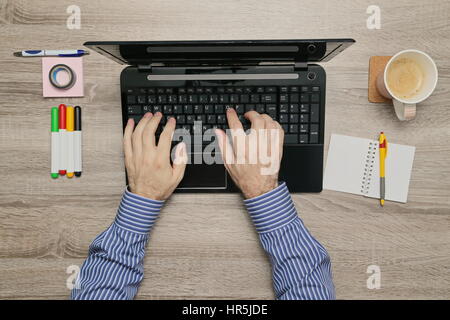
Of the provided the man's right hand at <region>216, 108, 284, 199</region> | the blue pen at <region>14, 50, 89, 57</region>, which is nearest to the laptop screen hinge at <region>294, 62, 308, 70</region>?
the man's right hand at <region>216, 108, 284, 199</region>

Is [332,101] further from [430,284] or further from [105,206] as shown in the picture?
[105,206]

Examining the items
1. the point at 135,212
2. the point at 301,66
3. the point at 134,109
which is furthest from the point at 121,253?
the point at 301,66

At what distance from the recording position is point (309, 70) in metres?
0.85

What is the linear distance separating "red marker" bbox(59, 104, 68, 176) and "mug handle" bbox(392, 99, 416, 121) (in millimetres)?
763

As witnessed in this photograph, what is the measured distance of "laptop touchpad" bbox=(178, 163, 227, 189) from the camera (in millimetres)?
872

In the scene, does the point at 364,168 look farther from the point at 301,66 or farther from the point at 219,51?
the point at 219,51

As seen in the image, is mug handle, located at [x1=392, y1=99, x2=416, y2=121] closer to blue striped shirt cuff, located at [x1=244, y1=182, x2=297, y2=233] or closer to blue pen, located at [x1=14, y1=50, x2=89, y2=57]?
blue striped shirt cuff, located at [x1=244, y1=182, x2=297, y2=233]

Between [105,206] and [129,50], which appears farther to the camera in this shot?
[105,206]

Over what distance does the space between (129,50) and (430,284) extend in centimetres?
88

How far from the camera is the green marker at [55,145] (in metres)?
0.89

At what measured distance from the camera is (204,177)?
879mm

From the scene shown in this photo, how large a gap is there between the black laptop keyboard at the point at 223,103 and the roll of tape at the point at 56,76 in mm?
146
